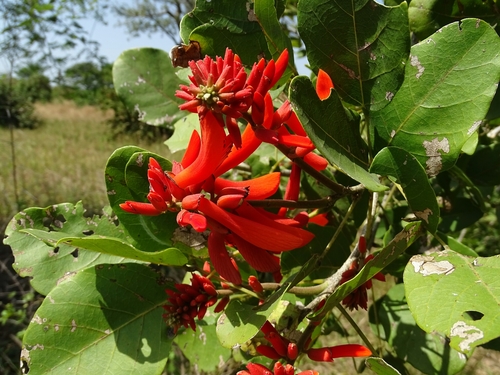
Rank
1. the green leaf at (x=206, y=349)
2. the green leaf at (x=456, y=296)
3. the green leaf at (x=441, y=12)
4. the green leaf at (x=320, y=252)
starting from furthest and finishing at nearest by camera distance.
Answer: the green leaf at (x=206, y=349), the green leaf at (x=320, y=252), the green leaf at (x=441, y=12), the green leaf at (x=456, y=296)

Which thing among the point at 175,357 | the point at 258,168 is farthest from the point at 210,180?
the point at 175,357

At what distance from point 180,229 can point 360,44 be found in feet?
1.32

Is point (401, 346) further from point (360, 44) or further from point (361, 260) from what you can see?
point (360, 44)

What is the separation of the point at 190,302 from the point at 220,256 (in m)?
0.14

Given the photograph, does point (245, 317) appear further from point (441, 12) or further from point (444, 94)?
point (441, 12)

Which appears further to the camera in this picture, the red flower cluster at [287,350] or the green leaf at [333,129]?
the red flower cluster at [287,350]

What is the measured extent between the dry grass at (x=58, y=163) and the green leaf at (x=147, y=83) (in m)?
3.51

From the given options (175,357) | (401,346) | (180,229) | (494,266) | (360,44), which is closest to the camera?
(494,266)

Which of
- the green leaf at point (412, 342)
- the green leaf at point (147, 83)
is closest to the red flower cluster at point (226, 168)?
the green leaf at point (412, 342)

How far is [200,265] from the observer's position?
83 cm

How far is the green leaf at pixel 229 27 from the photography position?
69 cm

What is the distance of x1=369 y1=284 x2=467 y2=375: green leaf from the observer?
0.84m

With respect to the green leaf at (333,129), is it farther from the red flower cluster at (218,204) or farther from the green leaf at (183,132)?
the green leaf at (183,132)

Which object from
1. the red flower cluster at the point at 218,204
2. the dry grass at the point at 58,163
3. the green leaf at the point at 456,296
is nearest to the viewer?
the green leaf at the point at 456,296
